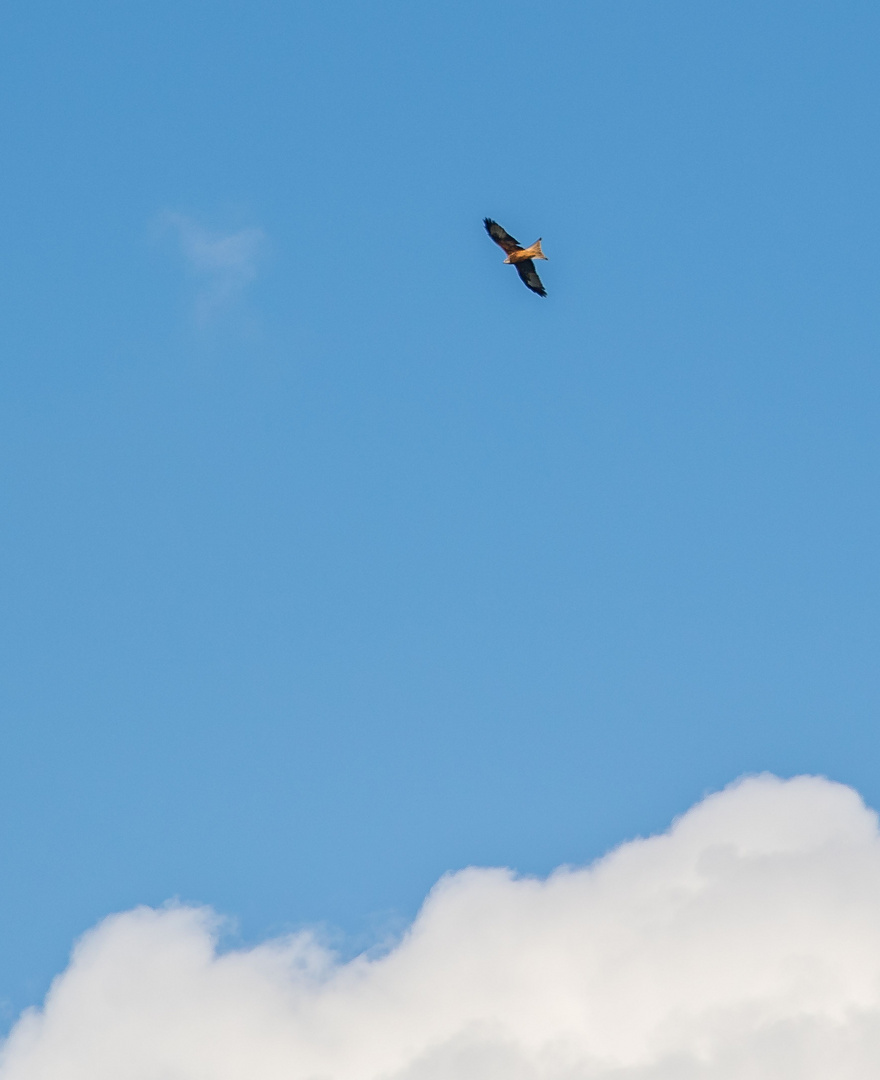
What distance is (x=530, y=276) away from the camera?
10725 cm

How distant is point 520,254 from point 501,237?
1246 mm

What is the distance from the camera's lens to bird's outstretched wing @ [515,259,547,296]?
107m

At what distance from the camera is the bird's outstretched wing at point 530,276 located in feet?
351

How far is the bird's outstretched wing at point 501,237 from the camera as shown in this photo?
10662 cm

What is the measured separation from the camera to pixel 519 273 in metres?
107

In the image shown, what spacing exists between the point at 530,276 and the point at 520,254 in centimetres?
129

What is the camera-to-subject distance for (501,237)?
106750mm

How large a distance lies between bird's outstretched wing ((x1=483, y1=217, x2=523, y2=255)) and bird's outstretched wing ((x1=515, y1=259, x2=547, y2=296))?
757 millimetres

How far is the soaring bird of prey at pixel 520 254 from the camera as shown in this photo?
106 m

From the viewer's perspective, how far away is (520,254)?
350ft

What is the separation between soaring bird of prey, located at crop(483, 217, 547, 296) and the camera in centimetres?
10631

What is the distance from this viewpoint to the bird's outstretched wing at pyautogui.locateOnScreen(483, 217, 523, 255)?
106625mm

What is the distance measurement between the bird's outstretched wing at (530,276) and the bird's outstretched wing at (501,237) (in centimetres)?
76
